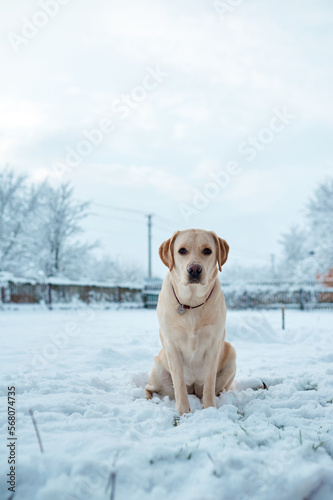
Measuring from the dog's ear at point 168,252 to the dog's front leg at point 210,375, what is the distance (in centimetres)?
75

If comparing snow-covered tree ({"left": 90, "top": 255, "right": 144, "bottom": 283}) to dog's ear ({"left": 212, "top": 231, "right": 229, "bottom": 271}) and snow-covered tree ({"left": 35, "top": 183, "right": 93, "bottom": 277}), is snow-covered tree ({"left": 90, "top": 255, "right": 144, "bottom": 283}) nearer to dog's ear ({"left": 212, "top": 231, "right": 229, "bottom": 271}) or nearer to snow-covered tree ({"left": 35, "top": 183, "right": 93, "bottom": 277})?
snow-covered tree ({"left": 35, "top": 183, "right": 93, "bottom": 277})

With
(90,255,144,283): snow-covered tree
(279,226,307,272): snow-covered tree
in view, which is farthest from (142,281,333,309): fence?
(90,255,144,283): snow-covered tree

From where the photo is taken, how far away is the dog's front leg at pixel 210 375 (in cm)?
284

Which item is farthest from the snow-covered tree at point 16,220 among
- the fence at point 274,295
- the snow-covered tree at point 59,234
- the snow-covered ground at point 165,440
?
the snow-covered ground at point 165,440

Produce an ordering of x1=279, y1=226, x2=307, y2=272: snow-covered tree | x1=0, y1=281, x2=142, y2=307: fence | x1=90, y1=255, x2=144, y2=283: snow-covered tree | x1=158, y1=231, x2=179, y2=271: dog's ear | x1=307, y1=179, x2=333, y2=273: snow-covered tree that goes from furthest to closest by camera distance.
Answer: x1=90, y1=255, x2=144, y2=283: snow-covered tree → x1=279, y1=226, x2=307, y2=272: snow-covered tree → x1=307, y1=179, x2=333, y2=273: snow-covered tree → x1=0, y1=281, x2=142, y2=307: fence → x1=158, y1=231, x2=179, y2=271: dog's ear

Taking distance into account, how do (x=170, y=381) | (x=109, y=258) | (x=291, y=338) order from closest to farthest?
(x=170, y=381)
(x=291, y=338)
(x=109, y=258)

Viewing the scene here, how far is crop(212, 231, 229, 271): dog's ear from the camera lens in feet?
10.2

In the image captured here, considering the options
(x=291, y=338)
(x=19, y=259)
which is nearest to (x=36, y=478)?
(x=291, y=338)

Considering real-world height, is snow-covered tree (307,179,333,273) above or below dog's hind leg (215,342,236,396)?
above

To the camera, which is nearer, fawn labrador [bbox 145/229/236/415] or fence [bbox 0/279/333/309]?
fawn labrador [bbox 145/229/236/415]

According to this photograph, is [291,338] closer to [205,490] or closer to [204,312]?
[204,312]

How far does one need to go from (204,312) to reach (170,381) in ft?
2.59

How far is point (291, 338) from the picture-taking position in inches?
306

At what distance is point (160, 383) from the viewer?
10.5ft
